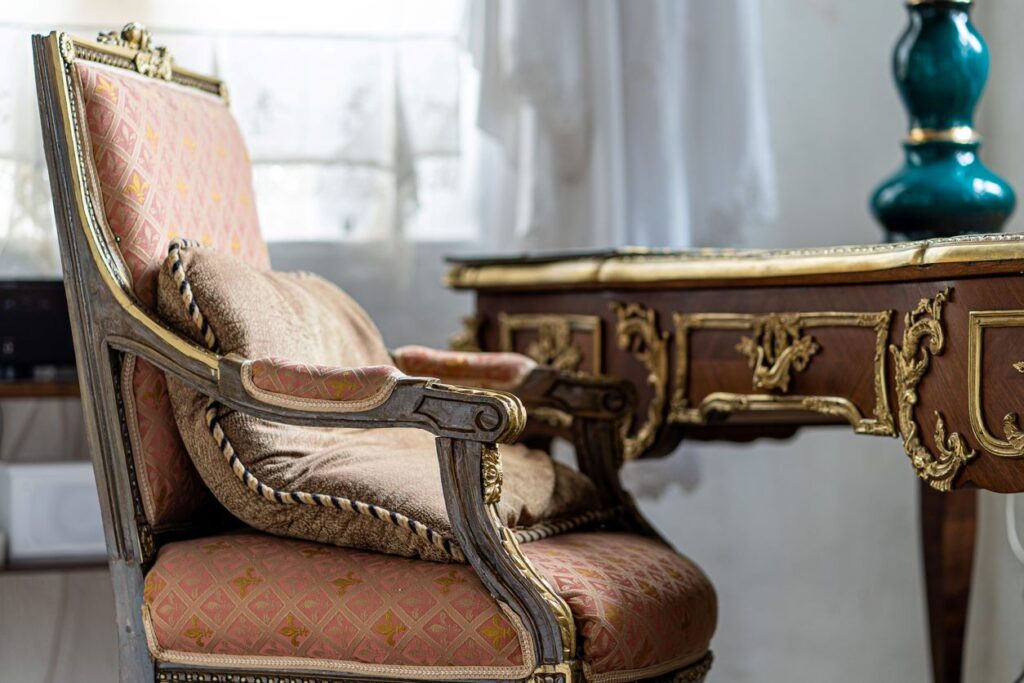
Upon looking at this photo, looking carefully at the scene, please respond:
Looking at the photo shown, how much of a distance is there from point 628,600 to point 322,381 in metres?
0.40

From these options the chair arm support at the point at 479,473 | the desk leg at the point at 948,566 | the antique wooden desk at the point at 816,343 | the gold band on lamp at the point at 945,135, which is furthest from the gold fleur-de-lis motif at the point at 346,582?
the desk leg at the point at 948,566

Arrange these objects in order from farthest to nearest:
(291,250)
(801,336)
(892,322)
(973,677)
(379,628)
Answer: (973,677) < (291,250) < (801,336) < (892,322) < (379,628)

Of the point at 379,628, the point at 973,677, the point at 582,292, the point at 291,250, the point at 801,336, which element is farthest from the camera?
the point at 973,677

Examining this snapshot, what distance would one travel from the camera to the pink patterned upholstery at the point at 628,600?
50.2 inches

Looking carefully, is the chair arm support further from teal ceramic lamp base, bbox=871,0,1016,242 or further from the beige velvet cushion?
teal ceramic lamp base, bbox=871,0,1016,242

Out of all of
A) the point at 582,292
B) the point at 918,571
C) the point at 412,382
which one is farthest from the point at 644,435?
the point at 918,571

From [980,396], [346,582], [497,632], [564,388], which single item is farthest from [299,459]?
[980,396]

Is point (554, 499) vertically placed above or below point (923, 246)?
below

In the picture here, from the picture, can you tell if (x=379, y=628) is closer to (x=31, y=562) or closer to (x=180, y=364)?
(x=180, y=364)

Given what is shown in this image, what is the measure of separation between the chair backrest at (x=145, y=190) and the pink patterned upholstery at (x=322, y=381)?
0.58 feet

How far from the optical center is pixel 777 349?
1.65m

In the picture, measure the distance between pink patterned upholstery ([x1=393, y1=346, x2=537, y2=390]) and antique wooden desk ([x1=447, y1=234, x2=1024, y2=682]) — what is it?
185mm

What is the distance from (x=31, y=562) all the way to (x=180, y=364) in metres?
0.85

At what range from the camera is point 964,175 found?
1866mm
